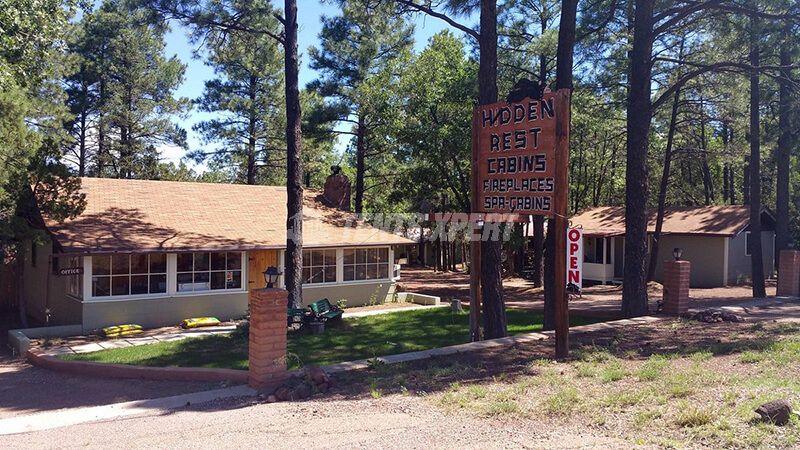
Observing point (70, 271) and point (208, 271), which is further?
point (208, 271)

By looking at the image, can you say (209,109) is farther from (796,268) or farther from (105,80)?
(796,268)

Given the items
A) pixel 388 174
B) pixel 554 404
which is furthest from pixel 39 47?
pixel 388 174

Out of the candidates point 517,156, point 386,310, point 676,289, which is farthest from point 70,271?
point 676,289

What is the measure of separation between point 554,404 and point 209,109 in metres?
27.9

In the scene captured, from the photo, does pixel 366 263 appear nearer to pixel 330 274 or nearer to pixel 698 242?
pixel 330 274

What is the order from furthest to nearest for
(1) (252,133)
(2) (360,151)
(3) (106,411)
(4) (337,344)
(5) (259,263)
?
(1) (252,133), (2) (360,151), (5) (259,263), (4) (337,344), (3) (106,411)

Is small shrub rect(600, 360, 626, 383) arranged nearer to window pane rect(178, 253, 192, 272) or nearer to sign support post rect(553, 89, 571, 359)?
sign support post rect(553, 89, 571, 359)

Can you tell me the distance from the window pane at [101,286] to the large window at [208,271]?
170 cm

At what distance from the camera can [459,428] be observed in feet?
19.2

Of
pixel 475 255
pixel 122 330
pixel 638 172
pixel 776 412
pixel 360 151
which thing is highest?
pixel 360 151

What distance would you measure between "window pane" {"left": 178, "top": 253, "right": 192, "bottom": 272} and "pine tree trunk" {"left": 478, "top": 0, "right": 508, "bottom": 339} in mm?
8623

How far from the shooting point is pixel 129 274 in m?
15.6

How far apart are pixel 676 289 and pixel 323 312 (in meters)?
7.96

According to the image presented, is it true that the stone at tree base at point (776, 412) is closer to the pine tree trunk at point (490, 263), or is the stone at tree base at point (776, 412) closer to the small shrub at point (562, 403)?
the small shrub at point (562, 403)
